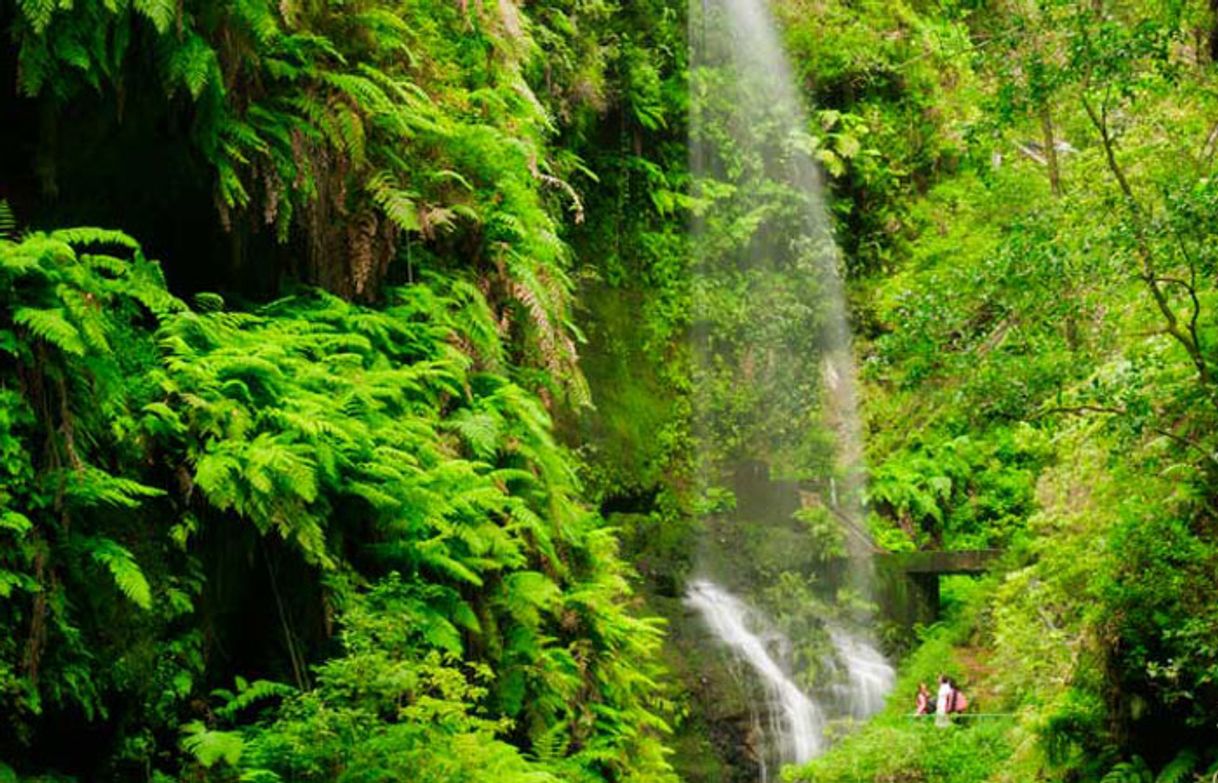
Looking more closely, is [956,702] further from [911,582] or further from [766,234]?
[766,234]

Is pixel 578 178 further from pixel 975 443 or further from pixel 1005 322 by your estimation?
pixel 1005 322

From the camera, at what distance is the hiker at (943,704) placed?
11.9m

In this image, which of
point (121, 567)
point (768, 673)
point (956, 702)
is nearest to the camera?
point (121, 567)

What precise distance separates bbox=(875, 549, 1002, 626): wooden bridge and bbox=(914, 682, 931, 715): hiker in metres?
1.66

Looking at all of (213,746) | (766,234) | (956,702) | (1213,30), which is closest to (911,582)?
(956,702)

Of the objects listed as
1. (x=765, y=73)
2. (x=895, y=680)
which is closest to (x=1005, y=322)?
(x=895, y=680)

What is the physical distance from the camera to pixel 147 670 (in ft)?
12.8

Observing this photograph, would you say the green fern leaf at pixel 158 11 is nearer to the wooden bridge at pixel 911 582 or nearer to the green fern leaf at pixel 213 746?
the green fern leaf at pixel 213 746

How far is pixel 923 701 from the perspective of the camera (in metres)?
12.4

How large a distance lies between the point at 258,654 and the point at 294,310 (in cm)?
163

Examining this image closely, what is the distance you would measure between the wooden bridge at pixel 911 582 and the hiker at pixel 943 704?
203 centimetres

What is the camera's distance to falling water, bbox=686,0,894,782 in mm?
16609

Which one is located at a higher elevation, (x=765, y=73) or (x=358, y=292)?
(x=765, y=73)

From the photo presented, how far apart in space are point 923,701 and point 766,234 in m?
7.61
